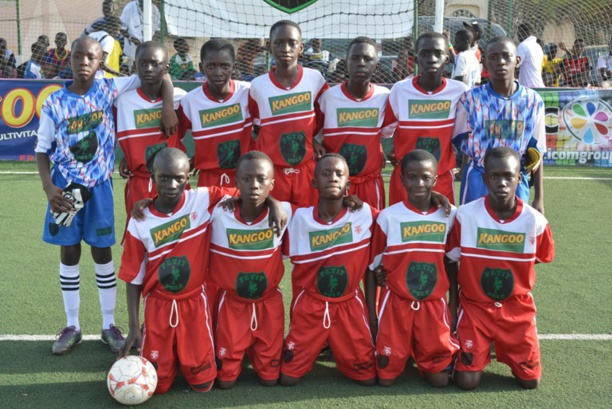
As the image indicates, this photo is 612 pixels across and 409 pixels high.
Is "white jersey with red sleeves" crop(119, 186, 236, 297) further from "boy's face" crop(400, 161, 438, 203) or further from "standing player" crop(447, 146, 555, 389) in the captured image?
"standing player" crop(447, 146, 555, 389)

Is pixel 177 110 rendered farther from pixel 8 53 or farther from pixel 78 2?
pixel 78 2

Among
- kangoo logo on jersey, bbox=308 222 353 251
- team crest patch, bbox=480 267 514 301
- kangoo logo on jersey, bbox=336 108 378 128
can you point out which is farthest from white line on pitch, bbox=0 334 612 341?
kangoo logo on jersey, bbox=336 108 378 128

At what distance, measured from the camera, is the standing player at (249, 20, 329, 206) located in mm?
4523

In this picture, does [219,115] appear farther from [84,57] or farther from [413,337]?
[413,337]

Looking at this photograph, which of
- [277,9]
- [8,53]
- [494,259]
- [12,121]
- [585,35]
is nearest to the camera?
[494,259]

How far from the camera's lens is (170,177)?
12.7ft

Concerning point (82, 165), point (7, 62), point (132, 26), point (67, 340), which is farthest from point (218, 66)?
point (7, 62)

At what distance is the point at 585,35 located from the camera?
45.3 feet

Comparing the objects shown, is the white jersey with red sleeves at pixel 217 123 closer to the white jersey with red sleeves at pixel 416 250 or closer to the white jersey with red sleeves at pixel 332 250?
the white jersey with red sleeves at pixel 332 250

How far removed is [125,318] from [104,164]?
107cm

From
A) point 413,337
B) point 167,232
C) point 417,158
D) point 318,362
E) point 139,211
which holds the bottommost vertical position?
point 318,362

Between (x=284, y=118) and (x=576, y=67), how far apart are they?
9.53m

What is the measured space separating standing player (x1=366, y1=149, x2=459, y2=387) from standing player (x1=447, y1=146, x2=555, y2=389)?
0.10 m

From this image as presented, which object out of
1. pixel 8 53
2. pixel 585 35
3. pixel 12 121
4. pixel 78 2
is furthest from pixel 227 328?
pixel 78 2
